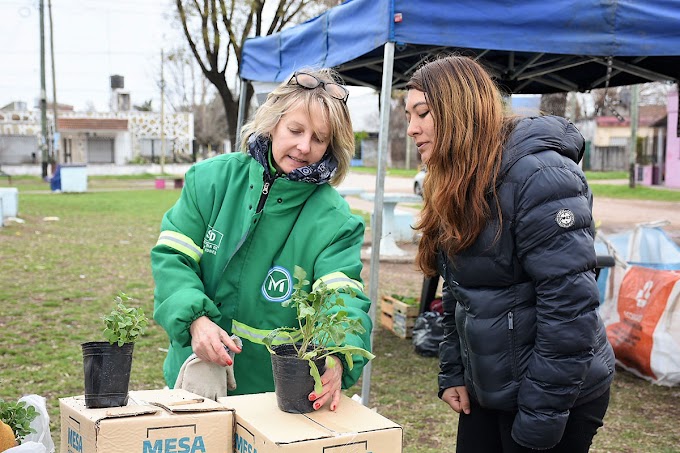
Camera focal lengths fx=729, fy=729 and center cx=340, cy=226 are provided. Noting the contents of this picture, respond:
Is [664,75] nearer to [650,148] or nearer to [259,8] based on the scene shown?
[259,8]

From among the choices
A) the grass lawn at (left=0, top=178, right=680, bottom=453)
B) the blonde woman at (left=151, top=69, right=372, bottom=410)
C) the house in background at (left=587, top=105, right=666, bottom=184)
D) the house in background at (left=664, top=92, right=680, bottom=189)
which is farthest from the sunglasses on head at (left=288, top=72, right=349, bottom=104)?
the house in background at (left=664, top=92, right=680, bottom=189)

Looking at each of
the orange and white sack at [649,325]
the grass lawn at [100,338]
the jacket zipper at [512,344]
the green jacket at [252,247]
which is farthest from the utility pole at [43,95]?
the jacket zipper at [512,344]

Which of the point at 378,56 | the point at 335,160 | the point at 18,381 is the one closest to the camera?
the point at 335,160

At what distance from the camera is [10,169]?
138 ft

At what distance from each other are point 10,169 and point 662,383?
42954mm

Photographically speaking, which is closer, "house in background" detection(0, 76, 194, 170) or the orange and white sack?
the orange and white sack

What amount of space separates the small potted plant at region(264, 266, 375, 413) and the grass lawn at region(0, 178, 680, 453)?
2469 millimetres

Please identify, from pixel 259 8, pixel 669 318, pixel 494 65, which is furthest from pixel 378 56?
pixel 259 8

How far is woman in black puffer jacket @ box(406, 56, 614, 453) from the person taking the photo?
6.43 ft

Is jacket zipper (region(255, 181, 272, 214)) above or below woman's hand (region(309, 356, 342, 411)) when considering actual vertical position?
above

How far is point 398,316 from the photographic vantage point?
6.44 metres

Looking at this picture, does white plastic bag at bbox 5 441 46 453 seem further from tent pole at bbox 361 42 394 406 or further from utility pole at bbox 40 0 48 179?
utility pole at bbox 40 0 48 179

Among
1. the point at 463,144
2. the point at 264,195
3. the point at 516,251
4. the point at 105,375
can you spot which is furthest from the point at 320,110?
the point at 105,375

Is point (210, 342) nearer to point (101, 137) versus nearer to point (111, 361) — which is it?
point (111, 361)
